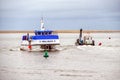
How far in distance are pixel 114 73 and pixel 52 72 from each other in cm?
474

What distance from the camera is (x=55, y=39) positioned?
48.4m

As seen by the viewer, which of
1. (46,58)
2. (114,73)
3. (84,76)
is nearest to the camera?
(84,76)

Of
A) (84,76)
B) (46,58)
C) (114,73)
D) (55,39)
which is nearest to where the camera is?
(84,76)

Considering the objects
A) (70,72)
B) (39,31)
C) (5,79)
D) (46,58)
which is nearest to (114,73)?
(70,72)

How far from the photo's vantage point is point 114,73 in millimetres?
26922

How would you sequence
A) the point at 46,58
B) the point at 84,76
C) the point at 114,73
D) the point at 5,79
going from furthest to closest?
the point at 46,58 < the point at 114,73 < the point at 84,76 < the point at 5,79

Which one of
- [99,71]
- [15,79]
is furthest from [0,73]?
[99,71]

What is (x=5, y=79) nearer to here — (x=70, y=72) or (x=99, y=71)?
(x=70, y=72)

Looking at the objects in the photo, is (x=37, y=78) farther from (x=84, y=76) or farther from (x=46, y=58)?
(x=46, y=58)

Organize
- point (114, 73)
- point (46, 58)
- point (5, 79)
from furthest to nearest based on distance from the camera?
point (46, 58) < point (114, 73) < point (5, 79)

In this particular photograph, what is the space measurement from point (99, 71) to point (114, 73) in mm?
1634

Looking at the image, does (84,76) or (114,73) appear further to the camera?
(114,73)

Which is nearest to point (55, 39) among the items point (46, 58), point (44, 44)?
point (44, 44)

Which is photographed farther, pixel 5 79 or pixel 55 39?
pixel 55 39
